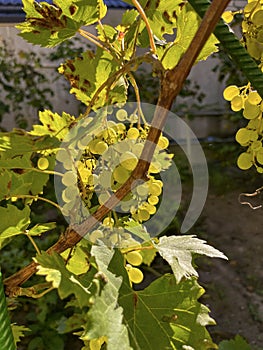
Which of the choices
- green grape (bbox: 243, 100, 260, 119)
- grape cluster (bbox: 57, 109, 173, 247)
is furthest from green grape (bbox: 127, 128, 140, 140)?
green grape (bbox: 243, 100, 260, 119)

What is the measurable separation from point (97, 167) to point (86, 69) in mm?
101

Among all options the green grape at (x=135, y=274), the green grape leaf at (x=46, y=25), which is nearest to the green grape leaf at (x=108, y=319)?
the green grape at (x=135, y=274)

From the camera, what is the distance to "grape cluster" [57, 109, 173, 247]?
408mm

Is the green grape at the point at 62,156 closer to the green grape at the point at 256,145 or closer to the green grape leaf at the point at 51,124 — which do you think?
the green grape leaf at the point at 51,124

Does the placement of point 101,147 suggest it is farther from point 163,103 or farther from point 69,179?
point 163,103

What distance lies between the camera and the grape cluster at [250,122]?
367 mm

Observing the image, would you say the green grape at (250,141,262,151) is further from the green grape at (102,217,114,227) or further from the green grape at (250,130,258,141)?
the green grape at (102,217,114,227)

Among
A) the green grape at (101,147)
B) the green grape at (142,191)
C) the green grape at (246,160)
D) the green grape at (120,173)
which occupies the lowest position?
the green grape at (142,191)

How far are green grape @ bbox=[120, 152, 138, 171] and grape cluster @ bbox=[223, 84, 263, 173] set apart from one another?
3.1 inches

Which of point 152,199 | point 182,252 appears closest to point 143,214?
point 152,199

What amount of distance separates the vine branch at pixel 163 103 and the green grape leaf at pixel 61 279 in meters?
0.03

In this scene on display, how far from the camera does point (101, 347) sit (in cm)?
37

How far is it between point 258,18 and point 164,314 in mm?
203

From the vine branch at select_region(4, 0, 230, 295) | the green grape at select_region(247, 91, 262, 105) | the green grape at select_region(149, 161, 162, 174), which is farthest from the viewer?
the green grape at select_region(149, 161, 162, 174)
